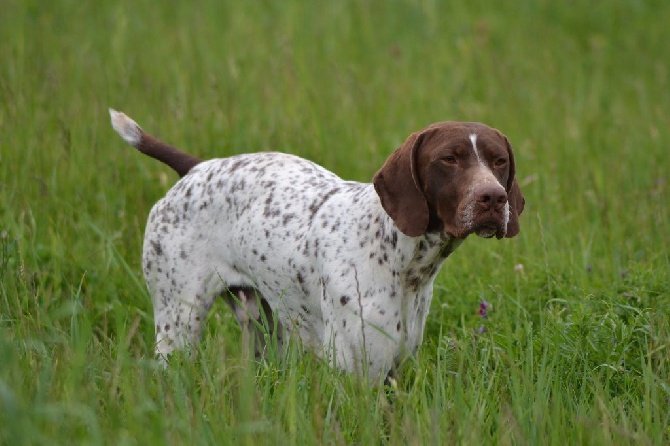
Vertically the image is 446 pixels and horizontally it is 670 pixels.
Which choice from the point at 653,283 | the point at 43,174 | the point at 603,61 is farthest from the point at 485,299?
the point at 603,61

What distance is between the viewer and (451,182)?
3.49 m

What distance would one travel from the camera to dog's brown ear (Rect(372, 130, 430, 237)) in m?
3.54

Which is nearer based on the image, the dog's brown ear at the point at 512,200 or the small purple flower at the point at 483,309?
the dog's brown ear at the point at 512,200

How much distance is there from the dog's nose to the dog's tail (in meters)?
1.70

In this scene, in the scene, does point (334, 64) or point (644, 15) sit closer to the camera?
point (334, 64)

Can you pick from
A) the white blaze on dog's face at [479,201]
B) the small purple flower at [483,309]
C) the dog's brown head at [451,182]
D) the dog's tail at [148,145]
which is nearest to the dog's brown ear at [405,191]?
the dog's brown head at [451,182]

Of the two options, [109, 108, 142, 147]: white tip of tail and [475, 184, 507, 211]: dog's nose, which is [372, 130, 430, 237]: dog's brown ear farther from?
[109, 108, 142, 147]: white tip of tail

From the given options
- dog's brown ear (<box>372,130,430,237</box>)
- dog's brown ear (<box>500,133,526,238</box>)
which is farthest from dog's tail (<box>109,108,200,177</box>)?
dog's brown ear (<box>500,133,526,238</box>)

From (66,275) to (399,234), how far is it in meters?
1.99

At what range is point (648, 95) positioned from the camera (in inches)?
332

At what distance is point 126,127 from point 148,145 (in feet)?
0.44

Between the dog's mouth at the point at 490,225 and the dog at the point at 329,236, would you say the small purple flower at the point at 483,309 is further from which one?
the dog's mouth at the point at 490,225

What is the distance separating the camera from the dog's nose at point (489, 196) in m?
3.33

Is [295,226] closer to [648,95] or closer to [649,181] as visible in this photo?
[649,181]
